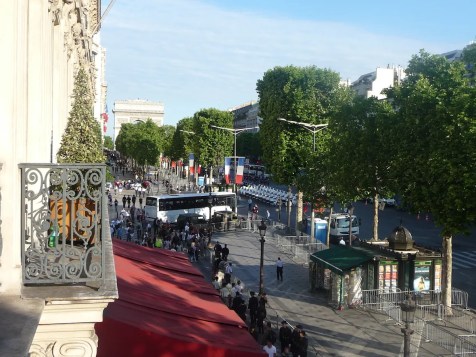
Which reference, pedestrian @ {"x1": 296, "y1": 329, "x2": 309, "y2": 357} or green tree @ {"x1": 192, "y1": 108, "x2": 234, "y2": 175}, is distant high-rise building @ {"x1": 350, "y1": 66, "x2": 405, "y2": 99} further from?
pedestrian @ {"x1": 296, "y1": 329, "x2": 309, "y2": 357}

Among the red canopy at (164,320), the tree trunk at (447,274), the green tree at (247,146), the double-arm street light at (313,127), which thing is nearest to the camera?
the red canopy at (164,320)

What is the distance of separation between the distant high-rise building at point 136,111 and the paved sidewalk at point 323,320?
6102 inches

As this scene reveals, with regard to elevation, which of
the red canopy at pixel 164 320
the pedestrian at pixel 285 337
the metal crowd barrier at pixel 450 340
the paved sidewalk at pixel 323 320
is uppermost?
the red canopy at pixel 164 320

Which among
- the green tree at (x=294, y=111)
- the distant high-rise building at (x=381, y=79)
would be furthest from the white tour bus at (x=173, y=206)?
the distant high-rise building at (x=381, y=79)

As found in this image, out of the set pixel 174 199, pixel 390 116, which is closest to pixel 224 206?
pixel 174 199

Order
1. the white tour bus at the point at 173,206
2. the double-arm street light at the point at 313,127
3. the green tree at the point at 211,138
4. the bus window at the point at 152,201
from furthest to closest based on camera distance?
the green tree at the point at 211,138, the bus window at the point at 152,201, the white tour bus at the point at 173,206, the double-arm street light at the point at 313,127

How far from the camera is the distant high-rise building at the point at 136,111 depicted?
184m

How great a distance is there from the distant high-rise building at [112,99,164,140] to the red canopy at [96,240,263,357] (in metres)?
170

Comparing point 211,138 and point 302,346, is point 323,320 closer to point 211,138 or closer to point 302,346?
point 302,346

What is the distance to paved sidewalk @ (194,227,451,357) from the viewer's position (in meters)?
18.6

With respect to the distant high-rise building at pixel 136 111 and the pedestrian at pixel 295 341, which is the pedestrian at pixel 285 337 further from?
the distant high-rise building at pixel 136 111

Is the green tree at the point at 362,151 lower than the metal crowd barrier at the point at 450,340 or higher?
higher

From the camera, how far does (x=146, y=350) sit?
8969 mm

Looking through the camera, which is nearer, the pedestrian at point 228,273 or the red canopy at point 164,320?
the red canopy at point 164,320
